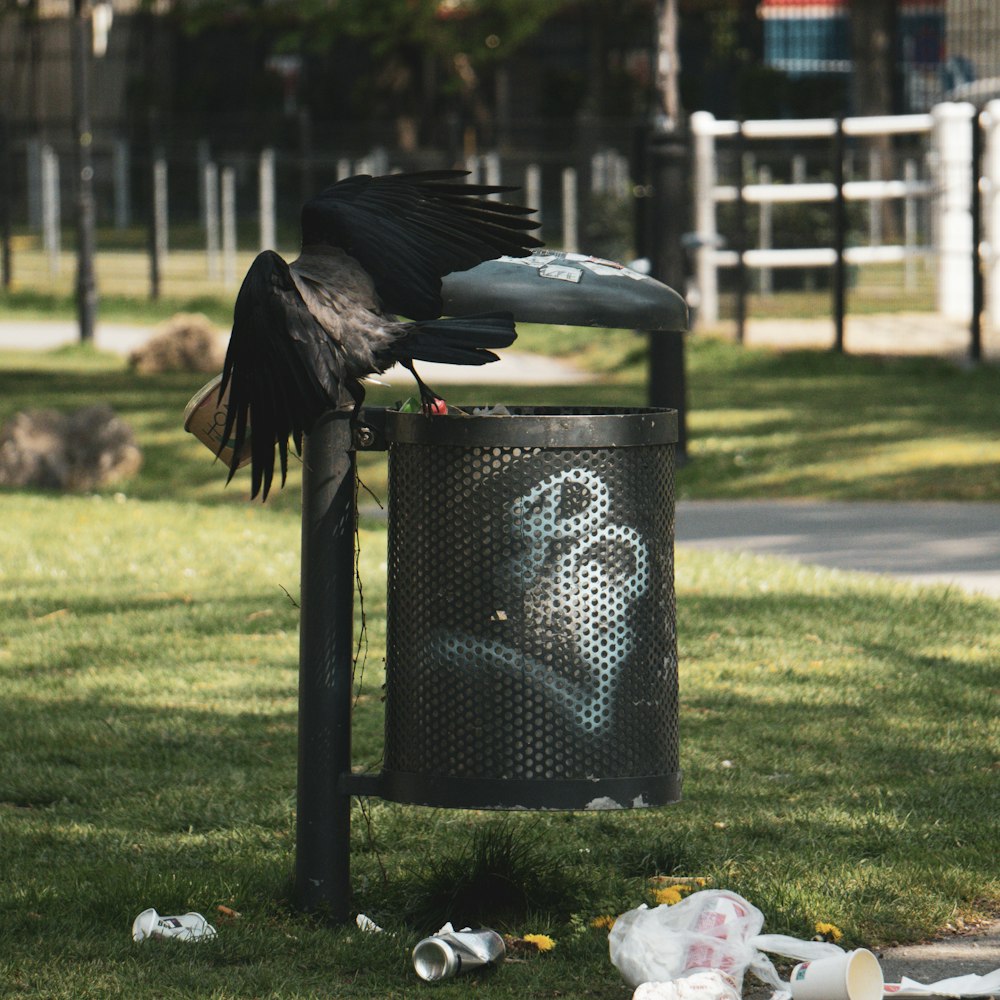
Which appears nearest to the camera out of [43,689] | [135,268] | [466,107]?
[43,689]

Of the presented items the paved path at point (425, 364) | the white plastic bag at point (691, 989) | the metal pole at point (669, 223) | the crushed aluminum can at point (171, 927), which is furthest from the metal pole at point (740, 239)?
the white plastic bag at point (691, 989)

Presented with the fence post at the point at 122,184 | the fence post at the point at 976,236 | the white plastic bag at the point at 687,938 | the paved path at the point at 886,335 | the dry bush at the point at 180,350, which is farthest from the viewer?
the fence post at the point at 122,184

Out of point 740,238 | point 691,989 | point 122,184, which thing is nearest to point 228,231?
point 122,184

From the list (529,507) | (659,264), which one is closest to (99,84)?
(659,264)

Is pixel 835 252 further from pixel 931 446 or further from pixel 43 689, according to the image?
pixel 43 689

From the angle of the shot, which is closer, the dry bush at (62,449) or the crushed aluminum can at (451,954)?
the crushed aluminum can at (451,954)

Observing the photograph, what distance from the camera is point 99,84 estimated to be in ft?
141

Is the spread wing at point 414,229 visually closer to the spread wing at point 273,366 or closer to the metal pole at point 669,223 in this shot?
the spread wing at point 273,366

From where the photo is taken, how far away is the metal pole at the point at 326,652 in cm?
363

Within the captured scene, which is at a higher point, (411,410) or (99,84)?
(99,84)

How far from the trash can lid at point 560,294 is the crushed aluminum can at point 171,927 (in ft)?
4.23

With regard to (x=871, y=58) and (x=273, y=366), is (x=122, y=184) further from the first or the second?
(x=273, y=366)

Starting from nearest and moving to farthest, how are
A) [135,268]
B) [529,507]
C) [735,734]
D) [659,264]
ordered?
[529,507], [735,734], [659,264], [135,268]

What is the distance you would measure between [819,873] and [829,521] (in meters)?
4.86
